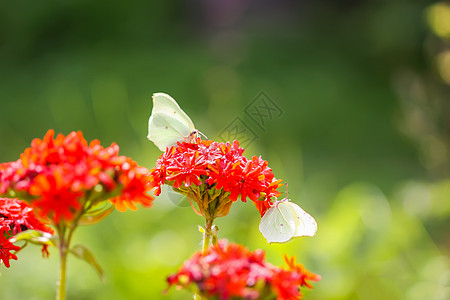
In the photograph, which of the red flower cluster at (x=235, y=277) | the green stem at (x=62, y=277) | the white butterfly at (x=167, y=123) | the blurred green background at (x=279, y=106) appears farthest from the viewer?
the blurred green background at (x=279, y=106)

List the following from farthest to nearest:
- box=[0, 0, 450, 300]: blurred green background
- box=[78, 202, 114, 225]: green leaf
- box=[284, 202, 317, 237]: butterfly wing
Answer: box=[0, 0, 450, 300]: blurred green background < box=[284, 202, 317, 237]: butterfly wing < box=[78, 202, 114, 225]: green leaf

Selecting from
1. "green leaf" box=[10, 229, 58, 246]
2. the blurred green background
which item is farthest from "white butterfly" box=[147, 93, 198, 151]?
the blurred green background

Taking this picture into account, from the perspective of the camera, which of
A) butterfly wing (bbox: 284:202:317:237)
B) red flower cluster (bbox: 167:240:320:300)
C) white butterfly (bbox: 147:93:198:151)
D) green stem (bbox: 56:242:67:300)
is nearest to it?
red flower cluster (bbox: 167:240:320:300)

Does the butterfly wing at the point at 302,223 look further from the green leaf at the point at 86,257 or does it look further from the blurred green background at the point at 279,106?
the blurred green background at the point at 279,106

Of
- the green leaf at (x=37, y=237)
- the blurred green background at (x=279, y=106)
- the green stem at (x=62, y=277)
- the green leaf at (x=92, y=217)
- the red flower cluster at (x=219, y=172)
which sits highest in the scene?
the blurred green background at (x=279, y=106)

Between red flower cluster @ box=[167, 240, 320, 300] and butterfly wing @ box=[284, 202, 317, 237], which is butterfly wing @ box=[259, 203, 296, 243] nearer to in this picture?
butterfly wing @ box=[284, 202, 317, 237]

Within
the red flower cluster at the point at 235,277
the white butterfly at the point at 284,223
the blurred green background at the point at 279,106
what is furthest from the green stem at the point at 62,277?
the blurred green background at the point at 279,106
